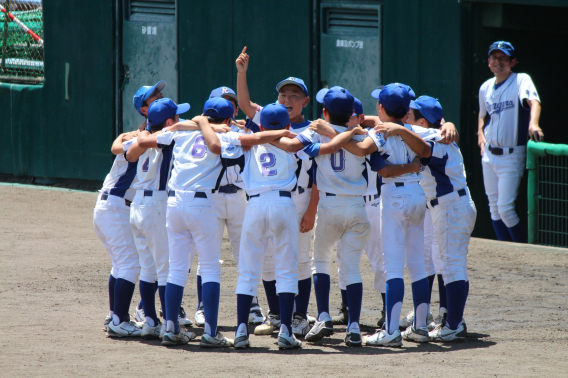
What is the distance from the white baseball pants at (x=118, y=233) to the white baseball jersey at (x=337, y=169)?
54.3 inches

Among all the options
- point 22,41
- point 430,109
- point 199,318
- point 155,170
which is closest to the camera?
point 155,170

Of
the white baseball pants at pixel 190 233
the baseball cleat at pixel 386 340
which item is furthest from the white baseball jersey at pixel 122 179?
the baseball cleat at pixel 386 340

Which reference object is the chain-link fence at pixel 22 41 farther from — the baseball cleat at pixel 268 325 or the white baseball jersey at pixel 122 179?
the baseball cleat at pixel 268 325

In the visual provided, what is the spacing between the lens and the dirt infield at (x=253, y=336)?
16.3 ft

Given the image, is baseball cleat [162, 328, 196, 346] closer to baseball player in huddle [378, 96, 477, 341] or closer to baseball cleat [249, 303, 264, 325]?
baseball cleat [249, 303, 264, 325]

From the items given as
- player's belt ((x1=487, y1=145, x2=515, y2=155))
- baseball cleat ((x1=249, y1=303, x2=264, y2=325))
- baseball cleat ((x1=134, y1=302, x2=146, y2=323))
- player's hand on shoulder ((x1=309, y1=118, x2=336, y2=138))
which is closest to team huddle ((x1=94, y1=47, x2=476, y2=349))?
player's hand on shoulder ((x1=309, y1=118, x2=336, y2=138))

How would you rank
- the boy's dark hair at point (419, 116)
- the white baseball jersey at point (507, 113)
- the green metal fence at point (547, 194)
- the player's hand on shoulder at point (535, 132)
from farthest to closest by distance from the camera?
the white baseball jersey at point (507, 113) < the green metal fence at point (547, 194) < the player's hand on shoulder at point (535, 132) < the boy's dark hair at point (419, 116)

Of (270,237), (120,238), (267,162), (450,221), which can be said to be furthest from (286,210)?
(120,238)

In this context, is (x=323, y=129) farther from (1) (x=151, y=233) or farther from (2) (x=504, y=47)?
(2) (x=504, y=47)

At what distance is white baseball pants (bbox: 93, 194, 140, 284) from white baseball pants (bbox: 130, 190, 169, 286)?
0.37ft

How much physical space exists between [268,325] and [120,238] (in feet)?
3.99

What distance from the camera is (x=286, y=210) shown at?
5406 mm

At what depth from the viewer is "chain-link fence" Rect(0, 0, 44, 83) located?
14.1 metres

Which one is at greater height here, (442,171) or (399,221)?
(442,171)
